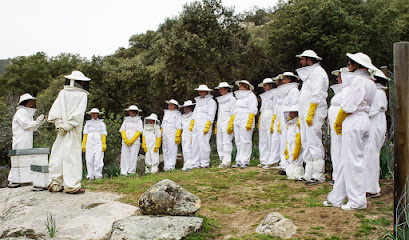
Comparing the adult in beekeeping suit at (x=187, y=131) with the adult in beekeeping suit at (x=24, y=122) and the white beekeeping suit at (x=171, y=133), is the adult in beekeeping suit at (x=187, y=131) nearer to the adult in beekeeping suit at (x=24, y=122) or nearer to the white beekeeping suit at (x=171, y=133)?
the white beekeeping suit at (x=171, y=133)

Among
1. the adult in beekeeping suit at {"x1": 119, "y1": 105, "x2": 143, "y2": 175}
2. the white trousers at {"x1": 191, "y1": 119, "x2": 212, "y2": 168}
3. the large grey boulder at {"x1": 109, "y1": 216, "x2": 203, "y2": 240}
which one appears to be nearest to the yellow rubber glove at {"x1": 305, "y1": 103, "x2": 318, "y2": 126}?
the large grey boulder at {"x1": 109, "y1": 216, "x2": 203, "y2": 240}

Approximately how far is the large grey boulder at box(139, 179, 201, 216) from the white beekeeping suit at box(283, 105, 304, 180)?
369 centimetres

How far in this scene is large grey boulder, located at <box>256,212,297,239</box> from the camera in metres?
5.32

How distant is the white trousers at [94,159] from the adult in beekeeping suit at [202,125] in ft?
11.4

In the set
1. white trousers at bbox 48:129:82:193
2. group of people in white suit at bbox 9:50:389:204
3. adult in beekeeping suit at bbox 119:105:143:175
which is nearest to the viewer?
group of people in white suit at bbox 9:50:389:204

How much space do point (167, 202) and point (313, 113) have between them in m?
4.09

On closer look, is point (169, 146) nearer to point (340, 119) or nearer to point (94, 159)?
point (94, 159)

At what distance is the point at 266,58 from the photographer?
85.3 feet

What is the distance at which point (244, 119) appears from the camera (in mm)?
11711

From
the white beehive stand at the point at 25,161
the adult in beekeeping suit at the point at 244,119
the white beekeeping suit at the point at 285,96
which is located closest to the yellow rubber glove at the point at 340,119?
the white beekeeping suit at the point at 285,96

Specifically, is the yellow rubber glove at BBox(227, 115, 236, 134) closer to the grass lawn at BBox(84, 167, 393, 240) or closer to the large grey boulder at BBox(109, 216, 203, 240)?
the grass lawn at BBox(84, 167, 393, 240)

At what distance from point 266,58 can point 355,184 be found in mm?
20762

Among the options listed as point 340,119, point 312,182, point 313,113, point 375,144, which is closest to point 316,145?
point 313,113

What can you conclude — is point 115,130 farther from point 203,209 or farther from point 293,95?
point 203,209
